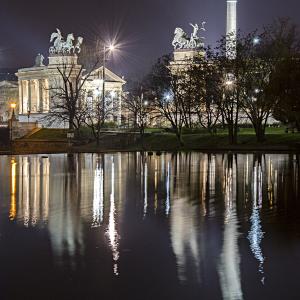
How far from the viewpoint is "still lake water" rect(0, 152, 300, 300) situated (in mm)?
10164

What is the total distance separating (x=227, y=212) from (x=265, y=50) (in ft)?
162

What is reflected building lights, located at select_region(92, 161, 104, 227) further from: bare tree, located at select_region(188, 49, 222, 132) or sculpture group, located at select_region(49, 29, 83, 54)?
sculpture group, located at select_region(49, 29, 83, 54)

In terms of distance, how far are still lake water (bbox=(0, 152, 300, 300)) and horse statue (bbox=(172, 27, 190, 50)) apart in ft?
318

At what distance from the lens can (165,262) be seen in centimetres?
1164

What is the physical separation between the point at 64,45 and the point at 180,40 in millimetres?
21490

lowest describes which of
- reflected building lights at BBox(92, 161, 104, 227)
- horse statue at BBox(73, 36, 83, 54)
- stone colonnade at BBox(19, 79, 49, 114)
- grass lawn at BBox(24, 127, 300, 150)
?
reflected building lights at BBox(92, 161, 104, 227)

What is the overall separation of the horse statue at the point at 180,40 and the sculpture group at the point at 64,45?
16.4m

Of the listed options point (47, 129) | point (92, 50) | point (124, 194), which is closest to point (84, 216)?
point (124, 194)

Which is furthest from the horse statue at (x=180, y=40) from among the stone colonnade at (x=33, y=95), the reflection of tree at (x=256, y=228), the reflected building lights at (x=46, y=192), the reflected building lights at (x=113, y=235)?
the reflected building lights at (x=113, y=235)

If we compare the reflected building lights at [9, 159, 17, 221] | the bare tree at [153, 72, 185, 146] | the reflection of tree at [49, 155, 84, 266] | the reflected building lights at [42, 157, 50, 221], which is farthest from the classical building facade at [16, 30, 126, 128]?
the reflection of tree at [49, 155, 84, 266]

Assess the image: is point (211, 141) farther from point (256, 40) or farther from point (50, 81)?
point (50, 81)

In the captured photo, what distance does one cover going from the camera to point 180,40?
12069 cm

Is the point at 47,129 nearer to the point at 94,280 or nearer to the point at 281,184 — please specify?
the point at 281,184

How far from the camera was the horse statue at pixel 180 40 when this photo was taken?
394ft
